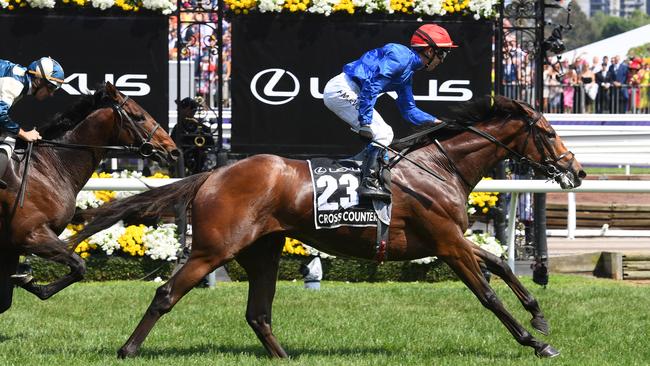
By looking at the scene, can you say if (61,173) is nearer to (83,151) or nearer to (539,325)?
(83,151)

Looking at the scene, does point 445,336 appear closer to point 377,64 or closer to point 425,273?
point 377,64

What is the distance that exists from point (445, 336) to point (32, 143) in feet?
→ 9.66

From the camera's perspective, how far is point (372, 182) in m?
6.75

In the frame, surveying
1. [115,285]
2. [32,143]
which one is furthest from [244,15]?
[32,143]

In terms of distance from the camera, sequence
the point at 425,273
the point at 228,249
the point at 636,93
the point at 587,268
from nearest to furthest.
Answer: the point at 228,249, the point at 425,273, the point at 587,268, the point at 636,93

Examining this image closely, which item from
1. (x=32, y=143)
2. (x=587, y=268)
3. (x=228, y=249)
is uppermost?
(x=32, y=143)

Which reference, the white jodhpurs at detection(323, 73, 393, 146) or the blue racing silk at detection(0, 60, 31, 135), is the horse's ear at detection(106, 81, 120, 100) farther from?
the white jodhpurs at detection(323, 73, 393, 146)

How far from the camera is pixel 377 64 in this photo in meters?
6.88

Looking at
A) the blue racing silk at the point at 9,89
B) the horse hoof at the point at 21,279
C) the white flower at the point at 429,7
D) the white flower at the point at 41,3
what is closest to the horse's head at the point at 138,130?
the blue racing silk at the point at 9,89

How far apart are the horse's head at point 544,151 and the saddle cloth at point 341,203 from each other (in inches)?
41.6

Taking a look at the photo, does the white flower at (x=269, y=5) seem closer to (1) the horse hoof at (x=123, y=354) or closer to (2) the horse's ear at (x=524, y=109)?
(2) the horse's ear at (x=524, y=109)

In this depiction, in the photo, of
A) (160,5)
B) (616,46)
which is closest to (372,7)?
(160,5)

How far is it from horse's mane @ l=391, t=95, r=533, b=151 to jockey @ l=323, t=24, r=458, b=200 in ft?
0.38

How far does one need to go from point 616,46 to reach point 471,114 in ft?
60.7
